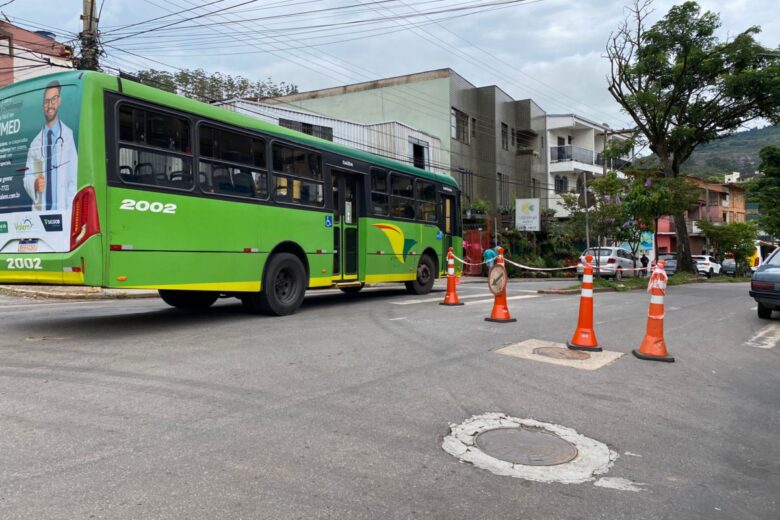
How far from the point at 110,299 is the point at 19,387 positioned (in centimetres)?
998

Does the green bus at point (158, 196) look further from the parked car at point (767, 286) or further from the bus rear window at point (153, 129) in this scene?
the parked car at point (767, 286)

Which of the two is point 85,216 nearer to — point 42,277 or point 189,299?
point 42,277

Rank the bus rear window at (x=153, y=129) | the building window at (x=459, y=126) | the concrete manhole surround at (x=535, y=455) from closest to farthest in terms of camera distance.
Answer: the concrete manhole surround at (x=535, y=455) < the bus rear window at (x=153, y=129) < the building window at (x=459, y=126)

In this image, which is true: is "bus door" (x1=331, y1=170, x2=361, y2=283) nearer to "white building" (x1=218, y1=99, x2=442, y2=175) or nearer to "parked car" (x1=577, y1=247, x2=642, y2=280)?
"white building" (x1=218, y1=99, x2=442, y2=175)

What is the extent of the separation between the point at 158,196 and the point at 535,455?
558 cm

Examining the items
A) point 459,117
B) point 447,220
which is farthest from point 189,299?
point 459,117

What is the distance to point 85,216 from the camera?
629 centimetres

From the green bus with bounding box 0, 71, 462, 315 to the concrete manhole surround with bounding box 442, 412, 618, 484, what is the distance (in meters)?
4.68

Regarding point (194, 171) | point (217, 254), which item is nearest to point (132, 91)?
point (194, 171)

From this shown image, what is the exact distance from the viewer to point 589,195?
70.7 feet

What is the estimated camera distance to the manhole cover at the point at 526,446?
3512mm

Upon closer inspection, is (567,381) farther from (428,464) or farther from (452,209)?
(452,209)

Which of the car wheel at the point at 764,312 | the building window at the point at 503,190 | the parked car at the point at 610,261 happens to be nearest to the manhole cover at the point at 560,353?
the car wheel at the point at 764,312

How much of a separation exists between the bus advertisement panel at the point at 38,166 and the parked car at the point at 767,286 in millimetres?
11485
